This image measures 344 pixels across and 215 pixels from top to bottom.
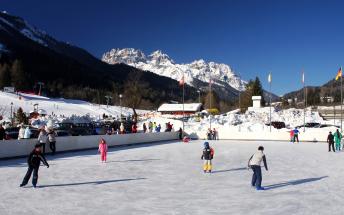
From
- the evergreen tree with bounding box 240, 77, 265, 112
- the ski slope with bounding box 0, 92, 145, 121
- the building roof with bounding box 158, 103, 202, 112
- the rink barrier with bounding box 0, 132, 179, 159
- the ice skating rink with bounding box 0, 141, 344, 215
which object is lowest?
the ice skating rink with bounding box 0, 141, 344, 215

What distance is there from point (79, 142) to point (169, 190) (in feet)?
62.3

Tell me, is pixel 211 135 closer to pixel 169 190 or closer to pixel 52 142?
pixel 52 142

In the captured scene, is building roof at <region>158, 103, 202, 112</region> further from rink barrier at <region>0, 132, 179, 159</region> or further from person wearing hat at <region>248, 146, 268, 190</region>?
person wearing hat at <region>248, 146, 268, 190</region>

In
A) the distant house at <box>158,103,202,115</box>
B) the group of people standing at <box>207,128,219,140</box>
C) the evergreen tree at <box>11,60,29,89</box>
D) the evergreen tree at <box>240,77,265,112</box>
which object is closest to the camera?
the group of people standing at <box>207,128,219,140</box>

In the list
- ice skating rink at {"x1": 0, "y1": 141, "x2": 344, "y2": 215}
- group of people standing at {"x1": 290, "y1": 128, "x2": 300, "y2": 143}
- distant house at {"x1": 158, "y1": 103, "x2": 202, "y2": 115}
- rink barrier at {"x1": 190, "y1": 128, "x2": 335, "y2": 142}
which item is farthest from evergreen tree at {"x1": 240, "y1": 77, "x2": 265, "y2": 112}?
ice skating rink at {"x1": 0, "y1": 141, "x2": 344, "y2": 215}

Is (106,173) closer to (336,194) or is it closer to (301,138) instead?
(336,194)

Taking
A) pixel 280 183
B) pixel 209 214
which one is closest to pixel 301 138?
pixel 280 183

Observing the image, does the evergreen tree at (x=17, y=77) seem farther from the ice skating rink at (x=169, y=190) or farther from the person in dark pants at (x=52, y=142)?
the ice skating rink at (x=169, y=190)

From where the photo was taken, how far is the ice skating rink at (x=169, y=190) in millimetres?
10750

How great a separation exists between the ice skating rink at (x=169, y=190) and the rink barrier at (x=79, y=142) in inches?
125

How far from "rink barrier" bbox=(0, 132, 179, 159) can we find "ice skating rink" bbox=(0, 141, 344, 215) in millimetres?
3173

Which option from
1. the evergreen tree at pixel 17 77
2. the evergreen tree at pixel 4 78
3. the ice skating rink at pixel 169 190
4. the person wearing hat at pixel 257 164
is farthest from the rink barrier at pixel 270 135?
the evergreen tree at pixel 17 77

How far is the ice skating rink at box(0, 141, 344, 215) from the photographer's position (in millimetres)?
10750

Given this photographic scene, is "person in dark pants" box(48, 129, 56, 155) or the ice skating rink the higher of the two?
"person in dark pants" box(48, 129, 56, 155)
